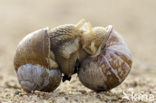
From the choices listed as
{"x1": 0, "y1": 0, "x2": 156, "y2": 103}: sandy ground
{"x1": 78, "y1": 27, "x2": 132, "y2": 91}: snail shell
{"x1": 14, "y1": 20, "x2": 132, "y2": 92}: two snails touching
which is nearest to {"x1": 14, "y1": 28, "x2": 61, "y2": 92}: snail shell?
{"x1": 14, "y1": 20, "x2": 132, "y2": 92}: two snails touching

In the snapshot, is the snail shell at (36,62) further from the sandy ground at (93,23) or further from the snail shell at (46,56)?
the sandy ground at (93,23)

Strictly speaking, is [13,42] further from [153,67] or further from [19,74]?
[19,74]

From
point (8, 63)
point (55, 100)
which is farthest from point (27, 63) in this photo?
point (8, 63)

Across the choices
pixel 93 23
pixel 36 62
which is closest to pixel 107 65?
pixel 36 62

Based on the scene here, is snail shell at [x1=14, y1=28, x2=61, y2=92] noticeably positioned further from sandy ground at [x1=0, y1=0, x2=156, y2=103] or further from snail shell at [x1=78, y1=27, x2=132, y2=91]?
snail shell at [x1=78, y1=27, x2=132, y2=91]

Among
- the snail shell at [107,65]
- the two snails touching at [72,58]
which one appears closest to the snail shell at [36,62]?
the two snails touching at [72,58]

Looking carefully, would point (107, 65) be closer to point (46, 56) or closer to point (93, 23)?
point (46, 56)
